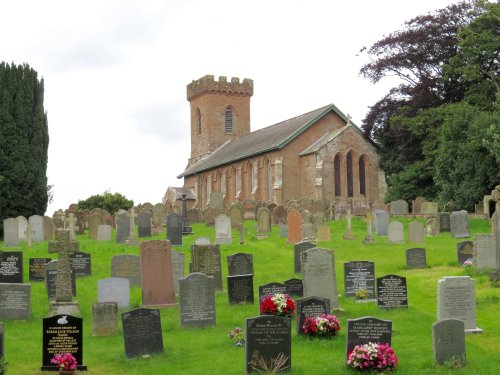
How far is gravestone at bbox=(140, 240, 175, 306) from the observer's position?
15305 mm

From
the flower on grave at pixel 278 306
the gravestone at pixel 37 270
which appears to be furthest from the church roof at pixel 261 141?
the flower on grave at pixel 278 306

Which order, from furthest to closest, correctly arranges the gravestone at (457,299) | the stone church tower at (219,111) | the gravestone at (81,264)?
the stone church tower at (219,111) → the gravestone at (81,264) → the gravestone at (457,299)

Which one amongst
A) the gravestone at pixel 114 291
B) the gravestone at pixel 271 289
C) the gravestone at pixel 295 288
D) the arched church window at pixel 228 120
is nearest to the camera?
the gravestone at pixel 271 289

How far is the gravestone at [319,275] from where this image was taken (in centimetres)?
1414

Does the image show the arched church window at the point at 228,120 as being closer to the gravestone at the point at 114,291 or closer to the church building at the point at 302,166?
the church building at the point at 302,166

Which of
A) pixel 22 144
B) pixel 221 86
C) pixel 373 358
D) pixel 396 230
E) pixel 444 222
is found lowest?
pixel 373 358

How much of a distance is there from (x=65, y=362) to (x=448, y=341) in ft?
17.3

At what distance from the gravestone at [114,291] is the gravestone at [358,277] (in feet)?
15.4

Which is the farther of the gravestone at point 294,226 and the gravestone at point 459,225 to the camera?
the gravestone at point 459,225

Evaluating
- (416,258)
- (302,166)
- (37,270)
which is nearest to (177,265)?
(37,270)

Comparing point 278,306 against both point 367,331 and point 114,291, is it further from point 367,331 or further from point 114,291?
point 114,291

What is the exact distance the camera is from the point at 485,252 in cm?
1778

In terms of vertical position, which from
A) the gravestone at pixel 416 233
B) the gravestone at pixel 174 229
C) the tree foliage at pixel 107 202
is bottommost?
the gravestone at pixel 416 233

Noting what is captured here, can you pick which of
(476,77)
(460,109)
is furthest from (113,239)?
(476,77)
